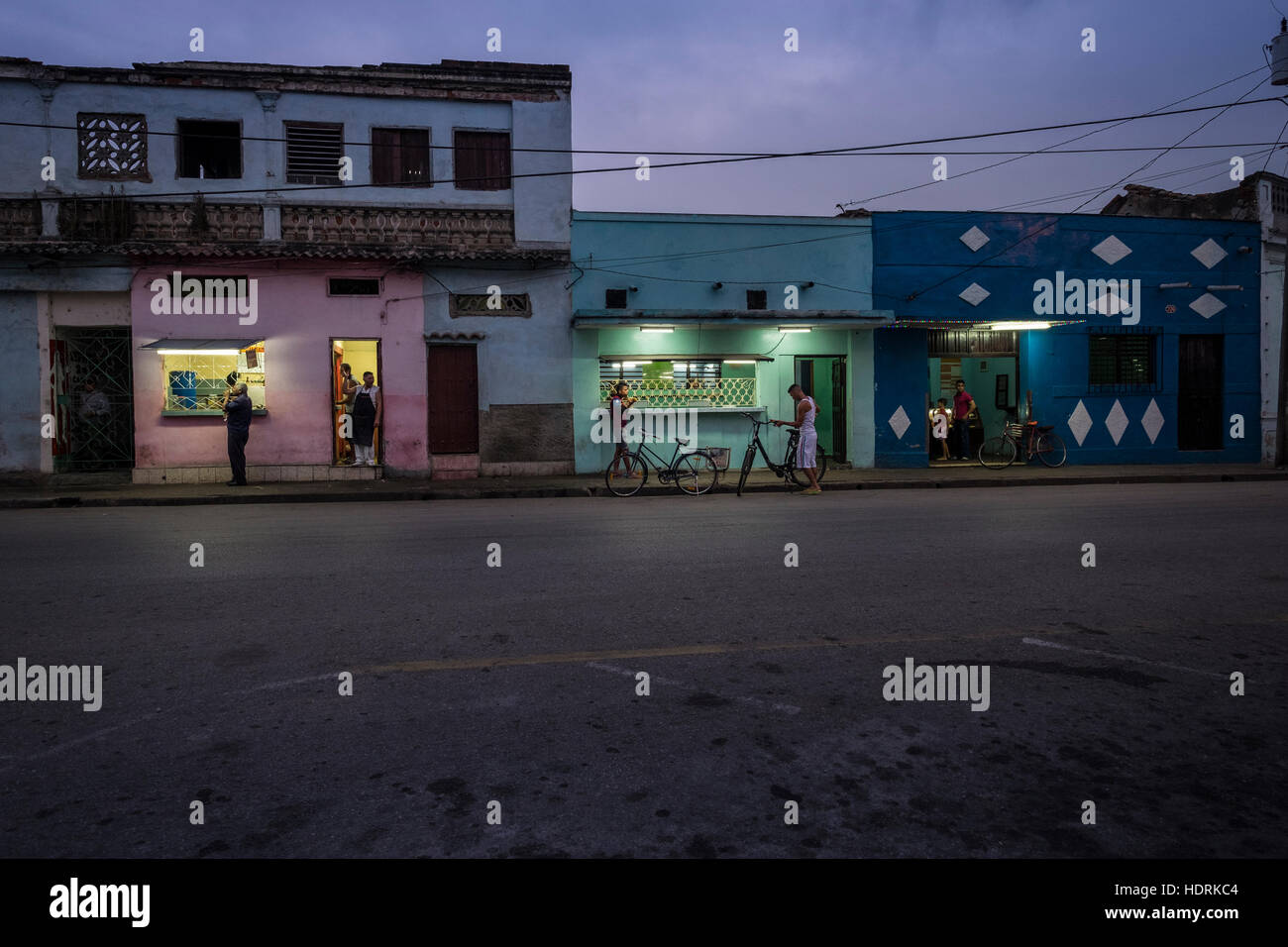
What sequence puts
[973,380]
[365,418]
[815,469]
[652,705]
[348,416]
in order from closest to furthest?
[652,705] → [815,469] → [365,418] → [348,416] → [973,380]

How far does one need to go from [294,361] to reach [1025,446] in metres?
17.0

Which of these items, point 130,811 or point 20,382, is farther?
point 20,382

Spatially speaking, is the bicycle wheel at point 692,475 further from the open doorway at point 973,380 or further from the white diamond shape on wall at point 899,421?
the open doorway at point 973,380

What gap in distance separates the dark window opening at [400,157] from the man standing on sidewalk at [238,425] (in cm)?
543

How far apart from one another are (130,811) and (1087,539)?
28.7 feet

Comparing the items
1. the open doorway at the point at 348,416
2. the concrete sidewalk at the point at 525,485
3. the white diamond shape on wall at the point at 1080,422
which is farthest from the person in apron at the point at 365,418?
the white diamond shape on wall at the point at 1080,422

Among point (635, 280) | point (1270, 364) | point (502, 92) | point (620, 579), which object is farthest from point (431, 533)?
point (1270, 364)

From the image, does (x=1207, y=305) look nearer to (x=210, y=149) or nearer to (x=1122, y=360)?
(x=1122, y=360)

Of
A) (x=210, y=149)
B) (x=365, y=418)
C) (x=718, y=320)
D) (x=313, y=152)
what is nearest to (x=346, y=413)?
(x=365, y=418)

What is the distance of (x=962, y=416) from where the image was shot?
20953mm

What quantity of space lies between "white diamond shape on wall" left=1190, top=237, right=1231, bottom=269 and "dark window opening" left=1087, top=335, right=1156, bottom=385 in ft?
7.67

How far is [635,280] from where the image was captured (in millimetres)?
19344
